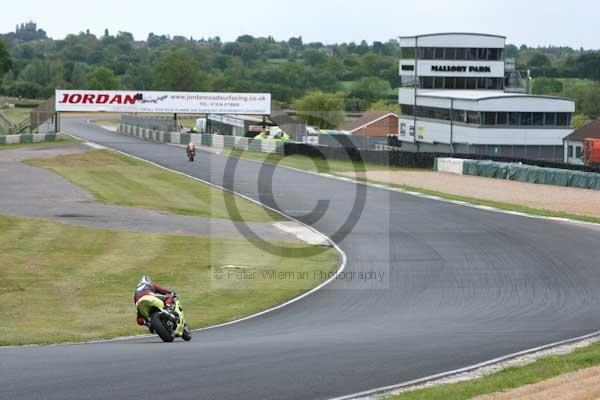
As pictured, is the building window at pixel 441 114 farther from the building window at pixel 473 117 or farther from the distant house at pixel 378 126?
the distant house at pixel 378 126

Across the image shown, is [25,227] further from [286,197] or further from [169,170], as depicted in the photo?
[169,170]

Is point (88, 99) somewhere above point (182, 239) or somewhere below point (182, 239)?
above

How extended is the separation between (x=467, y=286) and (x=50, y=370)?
1533cm

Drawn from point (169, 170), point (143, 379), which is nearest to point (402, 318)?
point (143, 379)

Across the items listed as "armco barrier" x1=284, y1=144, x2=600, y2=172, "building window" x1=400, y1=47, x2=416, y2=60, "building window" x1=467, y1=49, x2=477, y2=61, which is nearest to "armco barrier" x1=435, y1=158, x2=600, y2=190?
"armco barrier" x1=284, y1=144, x2=600, y2=172

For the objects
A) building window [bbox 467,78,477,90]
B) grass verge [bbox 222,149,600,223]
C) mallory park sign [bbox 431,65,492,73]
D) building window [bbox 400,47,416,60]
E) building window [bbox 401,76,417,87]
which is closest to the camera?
grass verge [bbox 222,149,600,223]

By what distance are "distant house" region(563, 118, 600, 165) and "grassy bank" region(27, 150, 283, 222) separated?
1422 inches

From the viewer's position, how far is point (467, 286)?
26938mm

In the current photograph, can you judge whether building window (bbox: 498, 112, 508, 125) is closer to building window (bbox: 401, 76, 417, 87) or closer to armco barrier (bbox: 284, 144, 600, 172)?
armco barrier (bbox: 284, 144, 600, 172)

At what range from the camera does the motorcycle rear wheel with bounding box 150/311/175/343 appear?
1714 centimetres

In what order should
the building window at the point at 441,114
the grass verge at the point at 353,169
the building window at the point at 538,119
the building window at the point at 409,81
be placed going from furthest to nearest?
the building window at the point at 409,81 → the building window at the point at 441,114 → the building window at the point at 538,119 → the grass verge at the point at 353,169

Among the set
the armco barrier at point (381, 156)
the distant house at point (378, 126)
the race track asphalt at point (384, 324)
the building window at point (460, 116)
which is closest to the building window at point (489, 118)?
the building window at point (460, 116)

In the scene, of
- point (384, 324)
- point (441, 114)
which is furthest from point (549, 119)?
point (384, 324)

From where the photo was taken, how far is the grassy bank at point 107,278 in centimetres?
2141
